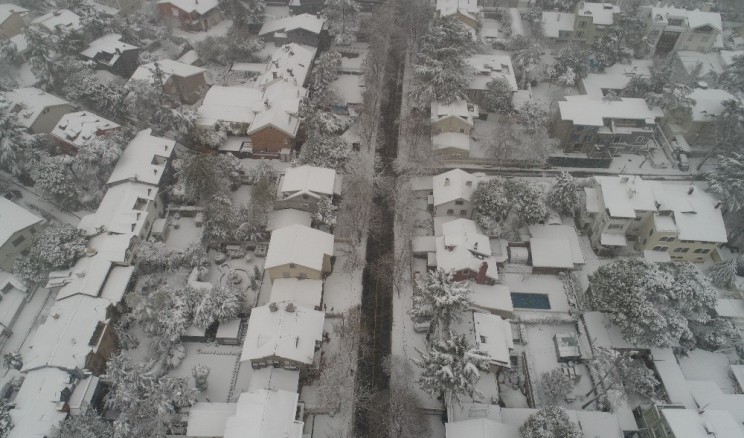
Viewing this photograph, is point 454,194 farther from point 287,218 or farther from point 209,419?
point 209,419

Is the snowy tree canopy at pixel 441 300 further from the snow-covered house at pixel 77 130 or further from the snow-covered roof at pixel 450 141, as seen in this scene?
the snow-covered house at pixel 77 130

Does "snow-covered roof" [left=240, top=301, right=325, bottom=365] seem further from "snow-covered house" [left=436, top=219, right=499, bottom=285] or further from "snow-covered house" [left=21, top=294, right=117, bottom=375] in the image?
"snow-covered house" [left=436, top=219, right=499, bottom=285]

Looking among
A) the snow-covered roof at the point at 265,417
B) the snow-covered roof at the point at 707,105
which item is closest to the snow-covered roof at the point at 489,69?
the snow-covered roof at the point at 707,105

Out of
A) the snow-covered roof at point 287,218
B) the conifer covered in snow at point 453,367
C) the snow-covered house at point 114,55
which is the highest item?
the snow-covered house at point 114,55

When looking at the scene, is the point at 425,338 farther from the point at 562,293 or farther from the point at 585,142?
the point at 585,142

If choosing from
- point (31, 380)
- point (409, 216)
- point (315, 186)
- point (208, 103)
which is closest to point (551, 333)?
point (409, 216)

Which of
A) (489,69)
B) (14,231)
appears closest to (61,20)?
(14,231)

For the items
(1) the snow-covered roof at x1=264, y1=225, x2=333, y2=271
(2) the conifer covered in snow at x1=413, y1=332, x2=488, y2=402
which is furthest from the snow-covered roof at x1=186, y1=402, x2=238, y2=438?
(2) the conifer covered in snow at x1=413, y1=332, x2=488, y2=402
